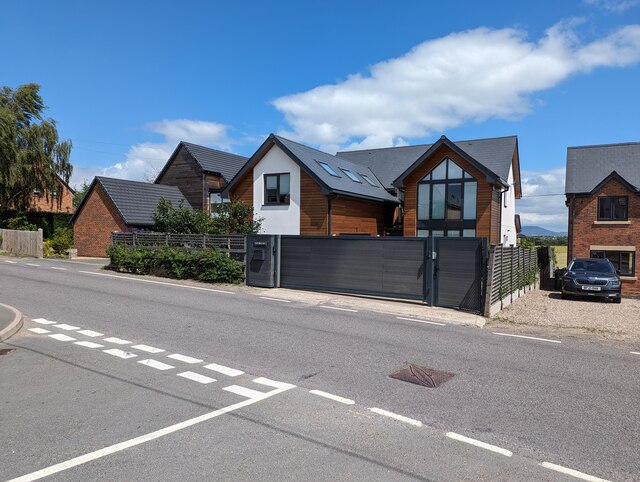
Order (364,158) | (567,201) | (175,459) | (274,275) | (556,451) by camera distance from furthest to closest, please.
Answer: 1. (364,158)
2. (567,201)
3. (274,275)
4. (556,451)
5. (175,459)

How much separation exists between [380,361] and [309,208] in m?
17.1

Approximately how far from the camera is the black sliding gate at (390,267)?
496 inches

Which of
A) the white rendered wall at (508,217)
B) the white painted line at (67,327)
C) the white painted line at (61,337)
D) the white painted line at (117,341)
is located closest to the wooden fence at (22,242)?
the white painted line at (67,327)

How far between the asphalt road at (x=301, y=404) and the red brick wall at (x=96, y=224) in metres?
20.7

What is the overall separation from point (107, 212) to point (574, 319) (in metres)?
26.1

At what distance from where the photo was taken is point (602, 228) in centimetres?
2497

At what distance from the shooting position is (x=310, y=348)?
7.74 m

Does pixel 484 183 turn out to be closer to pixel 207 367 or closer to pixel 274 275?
pixel 274 275

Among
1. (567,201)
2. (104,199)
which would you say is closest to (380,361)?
(567,201)

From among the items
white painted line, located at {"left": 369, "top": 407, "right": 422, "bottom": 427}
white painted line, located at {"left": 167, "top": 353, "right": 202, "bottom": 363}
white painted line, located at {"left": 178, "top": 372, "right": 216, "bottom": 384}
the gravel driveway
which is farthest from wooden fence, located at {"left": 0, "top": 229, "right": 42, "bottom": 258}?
white painted line, located at {"left": 369, "top": 407, "right": 422, "bottom": 427}

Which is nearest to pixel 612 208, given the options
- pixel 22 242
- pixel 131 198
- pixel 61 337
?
pixel 61 337

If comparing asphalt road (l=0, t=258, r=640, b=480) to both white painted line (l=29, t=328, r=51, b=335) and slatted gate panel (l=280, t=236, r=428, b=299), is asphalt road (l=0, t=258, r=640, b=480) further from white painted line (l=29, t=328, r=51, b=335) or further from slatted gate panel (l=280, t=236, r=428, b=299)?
slatted gate panel (l=280, t=236, r=428, b=299)

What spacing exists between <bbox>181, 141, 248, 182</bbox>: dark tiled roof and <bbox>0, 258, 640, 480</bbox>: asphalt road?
26.4 m

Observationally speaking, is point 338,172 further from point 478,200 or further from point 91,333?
point 91,333
